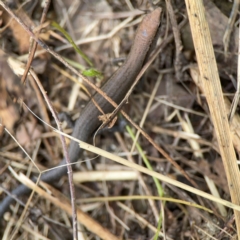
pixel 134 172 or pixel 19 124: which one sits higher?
pixel 19 124

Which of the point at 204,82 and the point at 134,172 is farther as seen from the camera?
the point at 134,172

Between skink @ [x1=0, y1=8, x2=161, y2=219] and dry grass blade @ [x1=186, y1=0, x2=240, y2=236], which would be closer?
dry grass blade @ [x1=186, y1=0, x2=240, y2=236]

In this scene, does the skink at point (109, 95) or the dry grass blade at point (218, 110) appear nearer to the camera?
the dry grass blade at point (218, 110)

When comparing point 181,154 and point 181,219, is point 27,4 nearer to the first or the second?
point 181,154

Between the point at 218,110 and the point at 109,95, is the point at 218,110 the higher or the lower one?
the lower one

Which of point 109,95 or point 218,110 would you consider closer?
point 218,110

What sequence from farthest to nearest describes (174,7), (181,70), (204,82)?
(181,70) → (174,7) → (204,82)

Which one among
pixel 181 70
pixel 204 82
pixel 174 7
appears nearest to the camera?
pixel 204 82

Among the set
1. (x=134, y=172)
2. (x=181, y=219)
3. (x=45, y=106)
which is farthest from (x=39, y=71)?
(x=181, y=219)
